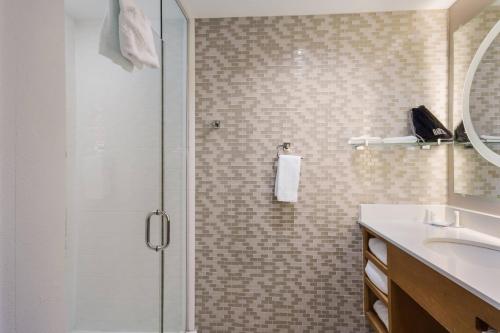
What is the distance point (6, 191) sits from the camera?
528mm

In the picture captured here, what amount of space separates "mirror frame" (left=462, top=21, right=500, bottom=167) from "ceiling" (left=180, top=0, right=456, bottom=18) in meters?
0.49

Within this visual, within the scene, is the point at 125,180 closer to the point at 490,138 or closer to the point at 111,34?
the point at 111,34

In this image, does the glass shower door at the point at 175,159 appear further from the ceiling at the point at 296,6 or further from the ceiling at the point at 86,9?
the ceiling at the point at 86,9

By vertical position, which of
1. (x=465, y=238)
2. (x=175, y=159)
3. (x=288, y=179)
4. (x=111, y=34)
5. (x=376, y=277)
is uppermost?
(x=111, y=34)

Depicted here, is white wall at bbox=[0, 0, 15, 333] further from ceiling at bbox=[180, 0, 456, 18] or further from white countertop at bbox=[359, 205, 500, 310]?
ceiling at bbox=[180, 0, 456, 18]

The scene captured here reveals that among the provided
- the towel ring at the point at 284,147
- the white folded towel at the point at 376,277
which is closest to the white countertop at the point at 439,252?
the white folded towel at the point at 376,277

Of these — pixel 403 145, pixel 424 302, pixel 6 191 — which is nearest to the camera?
pixel 6 191

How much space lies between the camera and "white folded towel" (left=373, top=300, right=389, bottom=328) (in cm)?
159

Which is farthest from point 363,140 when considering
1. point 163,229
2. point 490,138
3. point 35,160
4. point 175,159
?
point 35,160

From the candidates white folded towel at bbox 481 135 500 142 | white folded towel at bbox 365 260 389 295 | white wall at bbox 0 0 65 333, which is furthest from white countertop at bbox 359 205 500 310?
white wall at bbox 0 0 65 333

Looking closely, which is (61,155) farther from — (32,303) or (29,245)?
(32,303)

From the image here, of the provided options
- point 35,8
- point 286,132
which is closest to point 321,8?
point 286,132

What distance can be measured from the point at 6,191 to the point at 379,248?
1700 mm

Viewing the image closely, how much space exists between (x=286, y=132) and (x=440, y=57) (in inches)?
46.8
